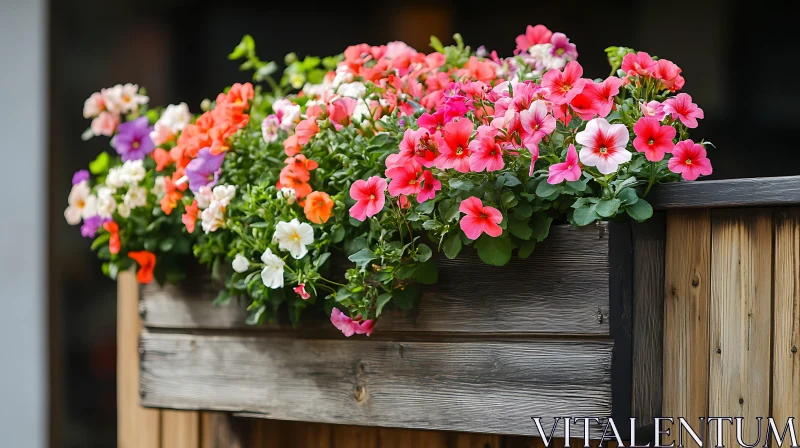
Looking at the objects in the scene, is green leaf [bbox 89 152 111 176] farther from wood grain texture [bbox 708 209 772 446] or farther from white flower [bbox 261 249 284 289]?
wood grain texture [bbox 708 209 772 446]

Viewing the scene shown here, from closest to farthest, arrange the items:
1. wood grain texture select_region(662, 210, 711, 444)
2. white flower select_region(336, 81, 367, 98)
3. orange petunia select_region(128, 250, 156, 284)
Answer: wood grain texture select_region(662, 210, 711, 444)
white flower select_region(336, 81, 367, 98)
orange petunia select_region(128, 250, 156, 284)

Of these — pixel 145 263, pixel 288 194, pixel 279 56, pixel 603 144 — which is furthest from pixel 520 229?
pixel 279 56

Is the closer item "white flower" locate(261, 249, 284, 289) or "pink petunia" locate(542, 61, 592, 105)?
"pink petunia" locate(542, 61, 592, 105)

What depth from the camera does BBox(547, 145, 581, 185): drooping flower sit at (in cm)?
107

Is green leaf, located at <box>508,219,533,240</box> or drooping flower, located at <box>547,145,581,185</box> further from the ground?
drooping flower, located at <box>547,145,581,185</box>

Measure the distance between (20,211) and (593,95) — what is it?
6.33 ft

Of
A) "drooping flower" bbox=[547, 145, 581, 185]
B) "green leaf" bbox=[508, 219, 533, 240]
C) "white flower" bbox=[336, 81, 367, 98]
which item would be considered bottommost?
"green leaf" bbox=[508, 219, 533, 240]

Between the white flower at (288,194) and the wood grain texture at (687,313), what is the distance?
1.88 ft

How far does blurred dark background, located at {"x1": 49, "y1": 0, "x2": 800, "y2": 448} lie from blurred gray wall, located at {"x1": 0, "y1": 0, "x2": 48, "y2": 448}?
53 millimetres

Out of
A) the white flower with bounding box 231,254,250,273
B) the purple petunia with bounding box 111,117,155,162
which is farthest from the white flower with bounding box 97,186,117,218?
the white flower with bounding box 231,254,250,273

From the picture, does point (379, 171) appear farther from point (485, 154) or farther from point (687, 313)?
point (687, 313)

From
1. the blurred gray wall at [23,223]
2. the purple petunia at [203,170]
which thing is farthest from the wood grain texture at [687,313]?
the blurred gray wall at [23,223]

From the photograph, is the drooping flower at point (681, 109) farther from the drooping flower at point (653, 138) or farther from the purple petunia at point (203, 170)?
the purple petunia at point (203, 170)

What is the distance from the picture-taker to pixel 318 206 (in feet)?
4.09
